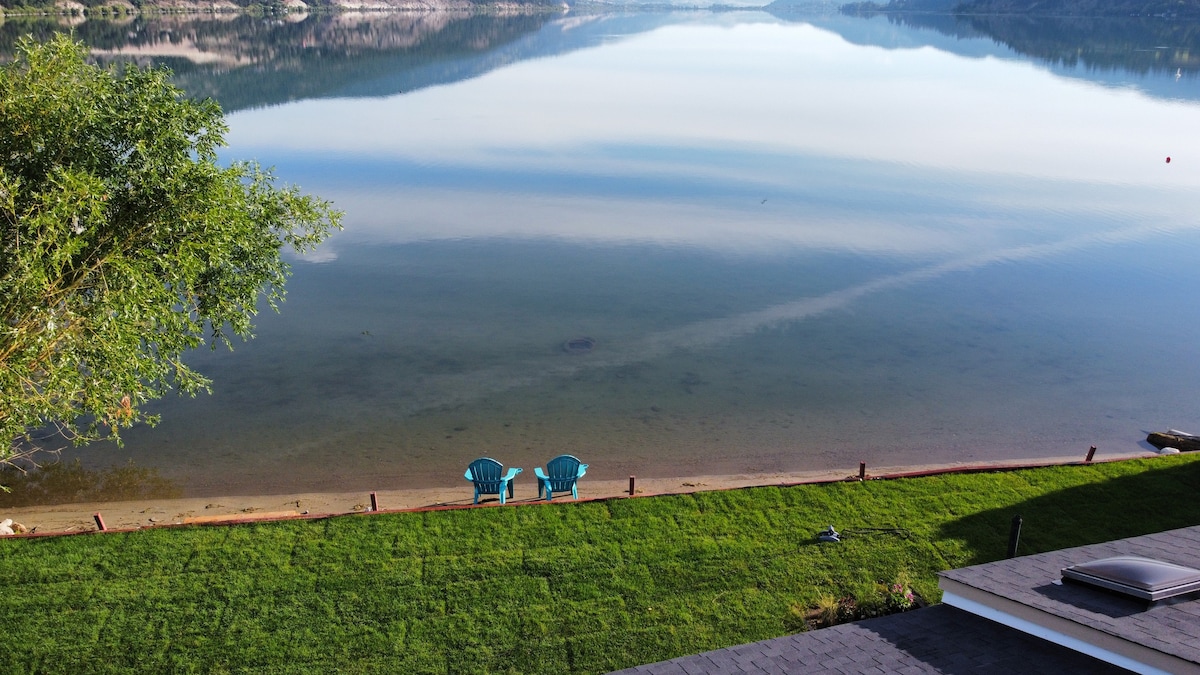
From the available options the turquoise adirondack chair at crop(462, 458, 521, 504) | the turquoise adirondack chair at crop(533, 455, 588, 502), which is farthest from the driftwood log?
the turquoise adirondack chair at crop(462, 458, 521, 504)

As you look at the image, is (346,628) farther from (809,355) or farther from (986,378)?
(986,378)

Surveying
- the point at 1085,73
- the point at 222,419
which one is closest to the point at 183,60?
the point at 222,419

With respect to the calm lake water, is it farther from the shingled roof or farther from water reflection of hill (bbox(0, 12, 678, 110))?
the shingled roof

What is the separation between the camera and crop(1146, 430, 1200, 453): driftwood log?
22.4m

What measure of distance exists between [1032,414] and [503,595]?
61.5ft

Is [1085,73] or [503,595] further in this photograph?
[1085,73]

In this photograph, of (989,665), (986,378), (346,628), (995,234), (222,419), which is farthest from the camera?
(995,234)

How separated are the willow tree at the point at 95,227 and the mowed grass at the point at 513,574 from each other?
134 inches

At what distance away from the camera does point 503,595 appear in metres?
14.6

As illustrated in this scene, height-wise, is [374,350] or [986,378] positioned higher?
[374,350]

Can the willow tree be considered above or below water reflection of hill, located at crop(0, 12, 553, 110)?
below

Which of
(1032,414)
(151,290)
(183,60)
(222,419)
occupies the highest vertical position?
(183,60)

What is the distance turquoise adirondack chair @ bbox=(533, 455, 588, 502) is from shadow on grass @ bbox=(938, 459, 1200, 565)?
7735 mm

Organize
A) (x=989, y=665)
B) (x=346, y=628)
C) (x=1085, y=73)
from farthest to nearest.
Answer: (x=1085, y=73) → (x=346, y=628) → (x=989, y=665)
